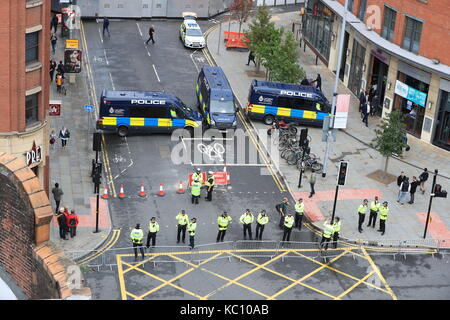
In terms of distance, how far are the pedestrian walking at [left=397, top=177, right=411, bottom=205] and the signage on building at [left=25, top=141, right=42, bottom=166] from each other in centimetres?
1738

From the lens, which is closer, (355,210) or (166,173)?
(355,210)

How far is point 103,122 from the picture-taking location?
45.3m

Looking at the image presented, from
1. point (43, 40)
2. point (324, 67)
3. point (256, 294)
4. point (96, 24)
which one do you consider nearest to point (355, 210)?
point (256, 294)

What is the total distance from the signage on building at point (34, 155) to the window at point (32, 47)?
369 cm

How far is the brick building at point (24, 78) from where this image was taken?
32438 mm

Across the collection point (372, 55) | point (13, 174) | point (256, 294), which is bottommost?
point (256, 294)

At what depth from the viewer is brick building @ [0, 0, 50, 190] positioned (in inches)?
1277

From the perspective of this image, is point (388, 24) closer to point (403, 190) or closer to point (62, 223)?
point (403, 190)

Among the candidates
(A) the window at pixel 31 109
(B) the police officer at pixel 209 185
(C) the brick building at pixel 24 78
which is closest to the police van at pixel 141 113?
(B) the police officer at pixel 209 185

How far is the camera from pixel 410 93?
1905 inches

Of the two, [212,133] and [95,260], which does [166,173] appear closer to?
[212,133]

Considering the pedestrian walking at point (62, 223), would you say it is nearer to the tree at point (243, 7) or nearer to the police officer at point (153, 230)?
the police officer at point (153, 230)

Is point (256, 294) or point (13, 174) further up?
point (13, 174)

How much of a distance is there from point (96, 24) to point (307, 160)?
31801mm
